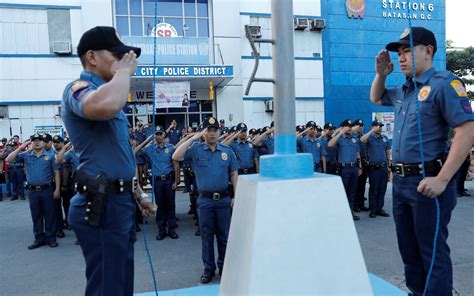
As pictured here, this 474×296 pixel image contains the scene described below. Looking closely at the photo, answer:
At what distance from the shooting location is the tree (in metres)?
22.0

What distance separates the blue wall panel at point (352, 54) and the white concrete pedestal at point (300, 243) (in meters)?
15.1

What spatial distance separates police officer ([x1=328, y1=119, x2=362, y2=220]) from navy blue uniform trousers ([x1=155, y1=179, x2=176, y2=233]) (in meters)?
3.36

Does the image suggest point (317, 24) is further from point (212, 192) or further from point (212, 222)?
point (212, 222)

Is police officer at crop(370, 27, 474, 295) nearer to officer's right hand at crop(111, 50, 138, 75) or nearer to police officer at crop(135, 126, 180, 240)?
officer's right hand at crop(111, 50, 138, 75)

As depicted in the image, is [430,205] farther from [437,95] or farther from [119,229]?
[119,229]

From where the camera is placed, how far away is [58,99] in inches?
533

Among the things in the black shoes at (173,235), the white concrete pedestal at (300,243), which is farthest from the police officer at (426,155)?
the black shoes at (173,235)

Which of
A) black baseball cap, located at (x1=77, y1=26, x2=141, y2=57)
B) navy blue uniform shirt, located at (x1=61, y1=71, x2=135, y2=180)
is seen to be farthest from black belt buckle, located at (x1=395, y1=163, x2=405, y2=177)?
black baseball cap, located at (x1=77, y1=26, x2=141, y2=57)

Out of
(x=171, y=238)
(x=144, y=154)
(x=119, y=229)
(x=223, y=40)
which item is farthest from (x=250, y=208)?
(x=223, y=40)

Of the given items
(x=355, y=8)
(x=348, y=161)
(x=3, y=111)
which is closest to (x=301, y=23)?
(x=355, y=8)

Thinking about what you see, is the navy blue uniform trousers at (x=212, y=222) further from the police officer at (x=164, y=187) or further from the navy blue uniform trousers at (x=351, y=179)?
the navy blue uniform trousers at (x=351, y=179)

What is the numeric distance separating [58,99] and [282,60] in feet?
A: 44.5

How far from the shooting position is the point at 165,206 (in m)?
6.12

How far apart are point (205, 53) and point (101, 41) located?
12.9 metres
